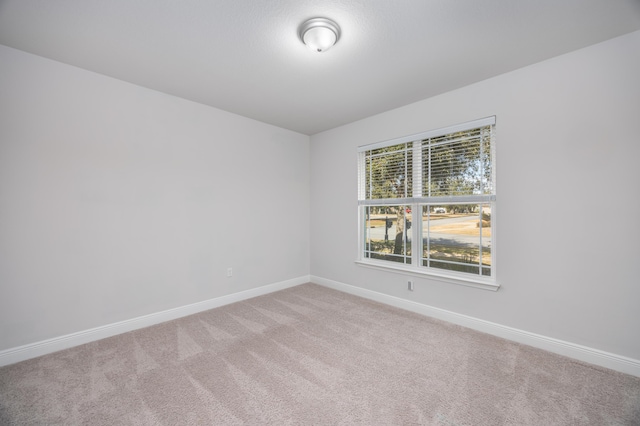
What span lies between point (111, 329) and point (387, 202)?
352 centimetres

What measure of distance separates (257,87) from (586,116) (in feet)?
10.2

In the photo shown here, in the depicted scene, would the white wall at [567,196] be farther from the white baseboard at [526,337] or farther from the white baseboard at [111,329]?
the white baseboard at [111,329]

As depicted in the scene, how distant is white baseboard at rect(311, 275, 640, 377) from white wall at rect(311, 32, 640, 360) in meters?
0.05

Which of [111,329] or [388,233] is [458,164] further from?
[111,329]

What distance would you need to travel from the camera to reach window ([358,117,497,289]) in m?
2.81

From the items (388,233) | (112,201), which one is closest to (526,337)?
(388,233)

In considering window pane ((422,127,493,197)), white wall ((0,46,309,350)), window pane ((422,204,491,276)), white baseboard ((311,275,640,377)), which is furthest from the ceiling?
white baseboard ((311,275,640,377))

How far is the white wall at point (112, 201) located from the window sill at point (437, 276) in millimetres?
1742

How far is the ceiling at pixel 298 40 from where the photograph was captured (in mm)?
1755

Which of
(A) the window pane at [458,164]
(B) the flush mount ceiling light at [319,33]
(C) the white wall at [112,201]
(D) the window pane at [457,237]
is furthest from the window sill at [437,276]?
(B) the flush mount ceiling light at [319,33]

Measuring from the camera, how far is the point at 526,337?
2.45 m

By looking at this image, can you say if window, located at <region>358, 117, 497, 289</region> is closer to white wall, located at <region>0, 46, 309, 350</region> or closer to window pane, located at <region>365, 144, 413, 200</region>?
window pane, located at <region>365, 144, 413, 200</region>

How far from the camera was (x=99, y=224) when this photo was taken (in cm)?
260

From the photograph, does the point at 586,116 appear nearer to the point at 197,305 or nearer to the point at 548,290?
the point at 548,290
